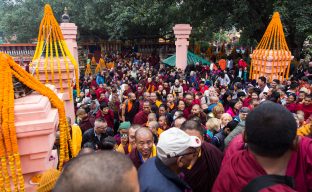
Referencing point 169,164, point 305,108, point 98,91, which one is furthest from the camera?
point 98,91

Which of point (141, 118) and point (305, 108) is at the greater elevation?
point (305, 108)

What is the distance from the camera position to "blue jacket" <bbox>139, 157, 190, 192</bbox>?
6.26 feet

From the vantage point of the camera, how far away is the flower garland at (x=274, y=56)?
365 inches

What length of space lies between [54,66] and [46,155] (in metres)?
3.18

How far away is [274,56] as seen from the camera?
30.2 feet

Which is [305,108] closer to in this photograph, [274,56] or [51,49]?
[274,56]

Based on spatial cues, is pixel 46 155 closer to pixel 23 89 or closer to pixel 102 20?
pixel 23 89

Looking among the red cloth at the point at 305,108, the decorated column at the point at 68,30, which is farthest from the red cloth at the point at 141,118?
the decorated column at the point at 68,30

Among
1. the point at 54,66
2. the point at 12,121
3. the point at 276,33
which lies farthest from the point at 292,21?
the point at 12,121

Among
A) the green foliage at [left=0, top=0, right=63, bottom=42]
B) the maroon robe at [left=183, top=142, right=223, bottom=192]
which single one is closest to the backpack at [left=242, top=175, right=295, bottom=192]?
the maroon robe at [left=183, top=142, right=223, bottom=192]

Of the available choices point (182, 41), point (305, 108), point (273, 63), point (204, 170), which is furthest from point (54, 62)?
point (182, 41)

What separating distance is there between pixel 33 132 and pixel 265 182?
5.30 feet

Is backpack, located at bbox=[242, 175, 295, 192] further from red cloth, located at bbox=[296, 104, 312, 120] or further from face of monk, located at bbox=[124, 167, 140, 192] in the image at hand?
red cloth, located at bbox=[296, 104, 312, 120]

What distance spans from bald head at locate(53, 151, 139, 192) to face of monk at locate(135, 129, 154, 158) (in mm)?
1975
